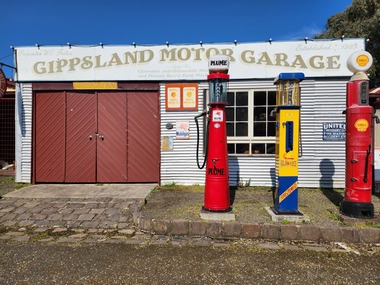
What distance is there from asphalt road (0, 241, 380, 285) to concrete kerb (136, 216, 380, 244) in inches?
15.7

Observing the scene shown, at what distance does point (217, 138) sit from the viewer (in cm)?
492

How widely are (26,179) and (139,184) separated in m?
3.04

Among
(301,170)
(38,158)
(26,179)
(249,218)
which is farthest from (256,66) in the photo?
(26,179)

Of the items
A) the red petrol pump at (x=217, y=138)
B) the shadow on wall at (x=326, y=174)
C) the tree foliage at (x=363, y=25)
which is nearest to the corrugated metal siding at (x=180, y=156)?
the red petrol pump at (x=217, y=138)

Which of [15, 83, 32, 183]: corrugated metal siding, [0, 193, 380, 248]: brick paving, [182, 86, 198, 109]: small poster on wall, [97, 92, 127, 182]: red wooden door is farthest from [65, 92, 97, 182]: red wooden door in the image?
[182, 86, 198, 109]: small poster on wall

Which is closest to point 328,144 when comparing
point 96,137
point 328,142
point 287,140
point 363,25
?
point 328,142

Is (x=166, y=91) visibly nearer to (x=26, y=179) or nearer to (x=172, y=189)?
(x=172, y=189)

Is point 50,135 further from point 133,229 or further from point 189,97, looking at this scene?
point 133,229

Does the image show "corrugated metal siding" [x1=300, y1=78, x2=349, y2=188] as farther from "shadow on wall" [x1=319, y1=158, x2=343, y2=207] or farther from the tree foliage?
the tree foliage

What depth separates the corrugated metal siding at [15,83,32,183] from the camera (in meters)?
7.84

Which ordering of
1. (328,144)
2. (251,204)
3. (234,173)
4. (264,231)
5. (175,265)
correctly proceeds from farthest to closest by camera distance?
(234,173)
(328,144)
(251,204)
(264,231)
(175,265)

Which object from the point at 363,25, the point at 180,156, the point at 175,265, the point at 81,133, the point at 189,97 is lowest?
the point at 175,265

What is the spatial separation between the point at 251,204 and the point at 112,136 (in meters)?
4.10

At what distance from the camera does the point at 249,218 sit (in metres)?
4.83
